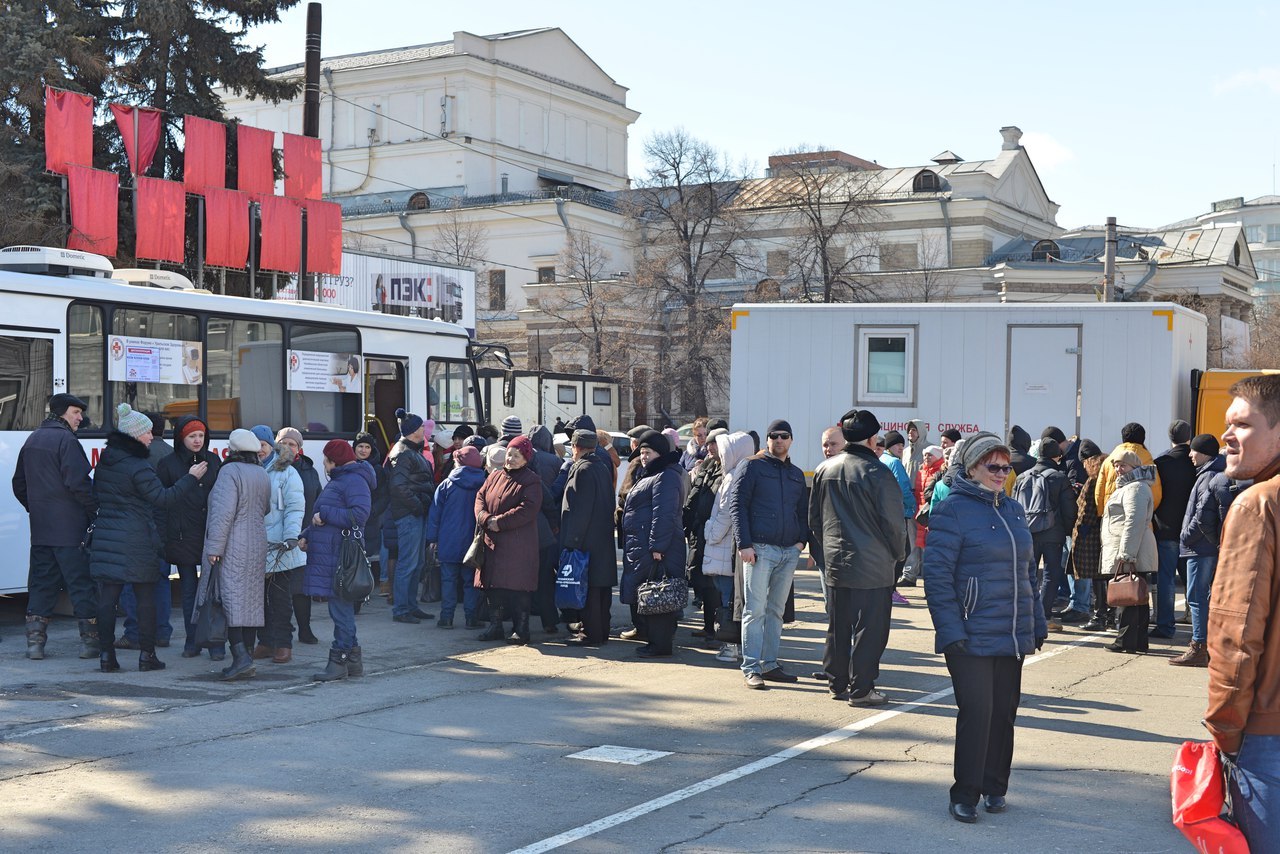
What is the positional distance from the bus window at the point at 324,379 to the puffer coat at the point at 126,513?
541 centimetres

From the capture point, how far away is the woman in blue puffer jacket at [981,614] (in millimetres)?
6520

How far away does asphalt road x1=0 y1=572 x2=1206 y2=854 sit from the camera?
245 inches

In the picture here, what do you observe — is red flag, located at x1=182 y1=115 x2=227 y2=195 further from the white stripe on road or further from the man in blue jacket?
the white stripe on road

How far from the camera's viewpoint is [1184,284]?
63.7m

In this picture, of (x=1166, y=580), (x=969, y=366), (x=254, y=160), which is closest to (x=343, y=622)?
(x=1166, y=580)

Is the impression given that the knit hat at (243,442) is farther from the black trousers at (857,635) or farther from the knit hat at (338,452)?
the black trousers at (857,635)

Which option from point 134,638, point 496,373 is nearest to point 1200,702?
point 134,638

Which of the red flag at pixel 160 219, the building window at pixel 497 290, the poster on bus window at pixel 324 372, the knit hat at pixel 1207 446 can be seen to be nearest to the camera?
the knit hat at pixel 1207 446

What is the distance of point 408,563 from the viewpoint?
13.7 m

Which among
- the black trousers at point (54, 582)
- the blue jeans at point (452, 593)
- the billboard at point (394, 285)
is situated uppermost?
the billboard at point (394, 285)

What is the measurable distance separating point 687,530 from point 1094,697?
4016 millimetres

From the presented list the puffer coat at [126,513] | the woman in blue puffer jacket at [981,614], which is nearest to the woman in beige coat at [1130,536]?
the woman in blue puffer jacket at [981,614]

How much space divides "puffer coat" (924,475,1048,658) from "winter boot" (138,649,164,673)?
661cm

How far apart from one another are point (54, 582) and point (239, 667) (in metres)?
2.09
